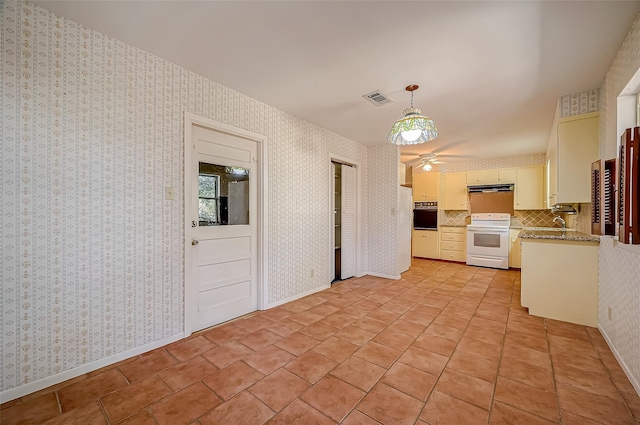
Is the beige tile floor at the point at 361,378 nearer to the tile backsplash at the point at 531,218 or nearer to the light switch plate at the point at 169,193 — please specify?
the light switch plate at the point at 169,193

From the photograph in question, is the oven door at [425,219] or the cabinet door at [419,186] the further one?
the cabinet door at [419,186]

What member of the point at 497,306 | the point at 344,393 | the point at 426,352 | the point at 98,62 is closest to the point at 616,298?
the point at 497,306

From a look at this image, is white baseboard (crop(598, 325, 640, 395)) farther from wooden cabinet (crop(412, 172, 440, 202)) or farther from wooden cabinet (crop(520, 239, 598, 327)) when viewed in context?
wooden cabinet (crop(412, 172, 440, 202))

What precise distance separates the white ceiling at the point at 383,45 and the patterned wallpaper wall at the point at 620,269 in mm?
176

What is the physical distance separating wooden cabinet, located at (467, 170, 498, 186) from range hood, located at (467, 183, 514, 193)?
0.09 metres

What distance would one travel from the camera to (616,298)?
2064 mm

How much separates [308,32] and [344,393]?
2.47 m

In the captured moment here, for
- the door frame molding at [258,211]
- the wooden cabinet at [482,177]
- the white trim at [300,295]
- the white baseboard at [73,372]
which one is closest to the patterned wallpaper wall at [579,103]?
the wooden cabinet at [482,177]

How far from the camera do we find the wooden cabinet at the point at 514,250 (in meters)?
5.14

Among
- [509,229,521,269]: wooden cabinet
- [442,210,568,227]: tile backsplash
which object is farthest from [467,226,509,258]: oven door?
[442,210,568,227]: tile backsplash

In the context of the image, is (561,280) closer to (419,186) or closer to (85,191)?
(419,186)

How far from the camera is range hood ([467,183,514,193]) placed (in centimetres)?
550

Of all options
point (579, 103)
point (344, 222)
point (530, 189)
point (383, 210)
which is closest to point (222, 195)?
point (344, 222)

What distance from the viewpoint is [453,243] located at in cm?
599
